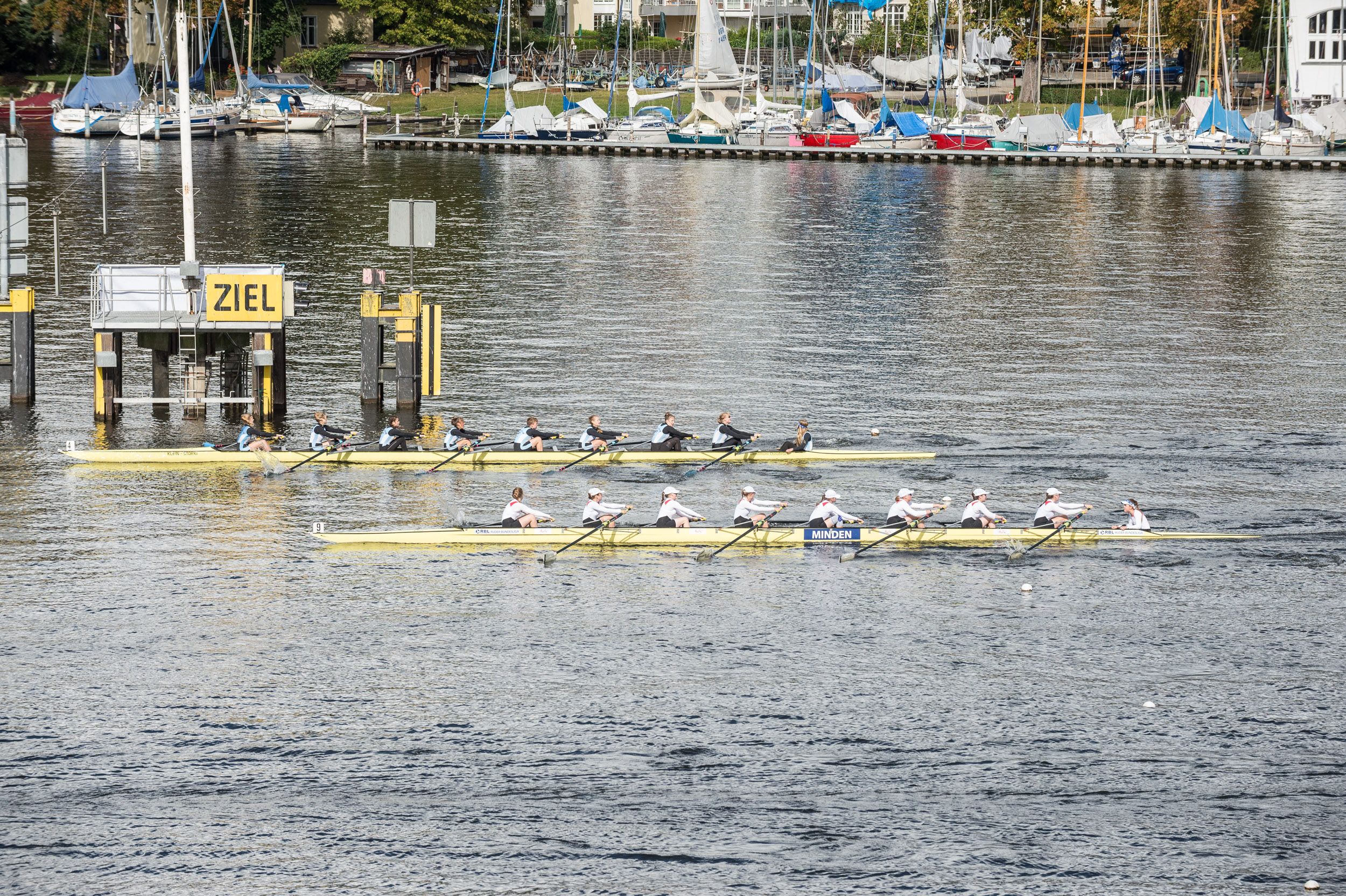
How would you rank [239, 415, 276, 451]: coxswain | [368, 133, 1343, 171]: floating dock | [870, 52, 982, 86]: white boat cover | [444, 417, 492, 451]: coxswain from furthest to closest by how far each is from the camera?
[870, 52, 982, 86]: white boat cover → [368, 133, 1343, 171]: floating dock → [444, 417, 492, 451]: coxswain → [239, 415, 276, 451]: coxswain

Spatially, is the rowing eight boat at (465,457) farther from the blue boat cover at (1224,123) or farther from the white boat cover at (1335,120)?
the white boat cover at (1335,120)

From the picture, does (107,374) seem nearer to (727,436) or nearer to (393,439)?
(393,439)

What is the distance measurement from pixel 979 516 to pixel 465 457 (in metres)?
14.5

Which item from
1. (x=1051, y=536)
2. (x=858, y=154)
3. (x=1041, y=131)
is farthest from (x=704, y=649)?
(x=1041, y=131)

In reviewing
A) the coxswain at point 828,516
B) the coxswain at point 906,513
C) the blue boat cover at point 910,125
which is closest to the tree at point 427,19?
the blue boat cover at point 910,125

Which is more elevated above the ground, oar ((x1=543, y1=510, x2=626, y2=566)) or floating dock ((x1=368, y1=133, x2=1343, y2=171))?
floating dock ((x1=368, y1=133, x2=1343, y2=171))

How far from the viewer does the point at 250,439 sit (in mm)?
42906

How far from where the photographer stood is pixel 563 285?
74625 mm

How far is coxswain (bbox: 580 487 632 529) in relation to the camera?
123ft

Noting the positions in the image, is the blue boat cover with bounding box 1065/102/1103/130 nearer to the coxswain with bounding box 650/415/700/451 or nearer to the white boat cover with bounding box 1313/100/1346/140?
the white boat cover with bounding box 1313/100/1346/140

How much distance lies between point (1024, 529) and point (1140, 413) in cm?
1486

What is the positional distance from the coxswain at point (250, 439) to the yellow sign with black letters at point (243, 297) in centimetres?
408

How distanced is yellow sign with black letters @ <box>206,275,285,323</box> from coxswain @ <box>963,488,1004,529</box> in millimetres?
21638

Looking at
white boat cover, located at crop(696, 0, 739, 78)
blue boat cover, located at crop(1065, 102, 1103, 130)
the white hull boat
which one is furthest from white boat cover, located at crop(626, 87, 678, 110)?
the white hull boat
